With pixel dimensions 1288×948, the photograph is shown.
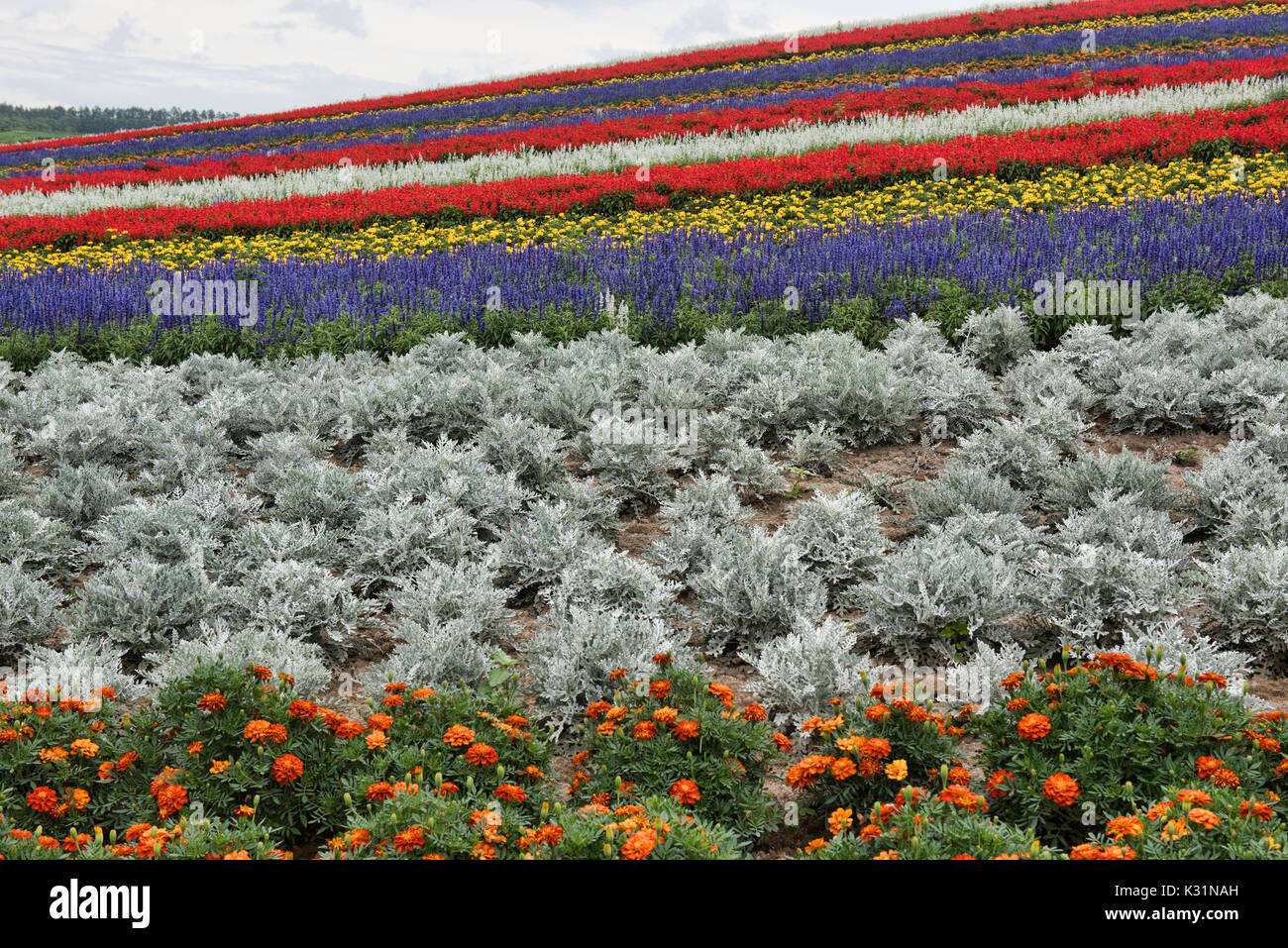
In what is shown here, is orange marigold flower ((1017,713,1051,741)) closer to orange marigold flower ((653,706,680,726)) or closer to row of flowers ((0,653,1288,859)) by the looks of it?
row of flowers ((0,653,1288,859))

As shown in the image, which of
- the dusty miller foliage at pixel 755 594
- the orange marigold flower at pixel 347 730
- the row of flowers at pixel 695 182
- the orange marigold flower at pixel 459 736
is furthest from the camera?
the row of flowers at pixel 695 182

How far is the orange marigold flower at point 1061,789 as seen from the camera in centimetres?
272

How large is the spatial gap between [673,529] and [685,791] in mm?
2287

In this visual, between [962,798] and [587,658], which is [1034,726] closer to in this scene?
[962,798]

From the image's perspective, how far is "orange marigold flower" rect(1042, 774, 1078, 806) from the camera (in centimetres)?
272

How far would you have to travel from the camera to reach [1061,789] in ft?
8.91

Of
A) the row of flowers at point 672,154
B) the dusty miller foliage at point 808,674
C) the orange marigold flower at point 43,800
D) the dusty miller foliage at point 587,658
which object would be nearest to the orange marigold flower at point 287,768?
the orange marigold flower at point 43,800

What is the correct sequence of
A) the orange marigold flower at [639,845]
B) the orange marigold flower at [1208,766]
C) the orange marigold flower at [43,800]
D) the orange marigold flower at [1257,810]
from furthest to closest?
the orange marigold flower at [43,800]
the orange marigold flower at [1208,766]
the orange marigold flower at [1257,810]
the orange marigold flower at [639,845]

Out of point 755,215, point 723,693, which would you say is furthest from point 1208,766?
point 755,215

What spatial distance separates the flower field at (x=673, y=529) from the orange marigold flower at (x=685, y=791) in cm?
1

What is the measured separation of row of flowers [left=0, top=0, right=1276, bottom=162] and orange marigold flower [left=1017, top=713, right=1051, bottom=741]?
32.1 meters

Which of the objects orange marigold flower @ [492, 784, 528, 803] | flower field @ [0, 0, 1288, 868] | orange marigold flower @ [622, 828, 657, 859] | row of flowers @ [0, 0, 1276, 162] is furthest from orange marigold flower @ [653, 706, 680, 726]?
→ row of flowers @ [0, 0, 1276, 162]

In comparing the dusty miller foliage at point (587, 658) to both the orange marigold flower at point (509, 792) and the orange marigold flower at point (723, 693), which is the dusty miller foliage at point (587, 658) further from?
the orange marigold flower at point (509, 792)

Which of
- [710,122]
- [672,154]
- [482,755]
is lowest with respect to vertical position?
[482,755]
